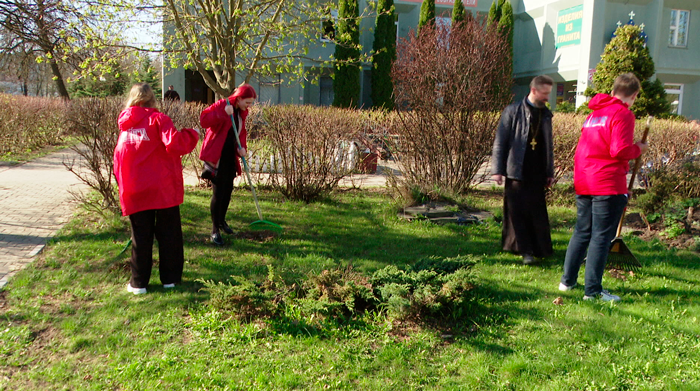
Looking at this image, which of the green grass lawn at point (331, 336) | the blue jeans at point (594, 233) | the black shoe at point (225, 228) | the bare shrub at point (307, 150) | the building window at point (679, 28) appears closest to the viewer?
the green grass lawn at point (331, 336)

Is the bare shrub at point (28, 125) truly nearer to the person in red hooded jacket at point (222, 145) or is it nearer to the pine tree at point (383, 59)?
the person in red hooded jacket at point (222, 145)

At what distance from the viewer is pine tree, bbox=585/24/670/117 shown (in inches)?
640

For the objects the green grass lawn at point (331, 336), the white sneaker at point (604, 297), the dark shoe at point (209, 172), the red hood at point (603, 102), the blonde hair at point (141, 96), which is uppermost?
the red hood at point (603, 102)

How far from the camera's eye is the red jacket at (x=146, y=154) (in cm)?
396

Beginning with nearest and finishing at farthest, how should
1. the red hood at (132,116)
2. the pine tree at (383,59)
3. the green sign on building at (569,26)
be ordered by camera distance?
1. the red hood at (132,116)
2. the pine tree at (383,59)
3. the green sign on building at (569,26)

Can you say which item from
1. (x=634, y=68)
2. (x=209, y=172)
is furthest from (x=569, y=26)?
(x=209, y=172)

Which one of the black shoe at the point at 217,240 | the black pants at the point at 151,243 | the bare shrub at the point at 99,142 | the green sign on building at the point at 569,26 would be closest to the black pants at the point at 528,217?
the black shoe at the point at 217,240

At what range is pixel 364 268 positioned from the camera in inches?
195

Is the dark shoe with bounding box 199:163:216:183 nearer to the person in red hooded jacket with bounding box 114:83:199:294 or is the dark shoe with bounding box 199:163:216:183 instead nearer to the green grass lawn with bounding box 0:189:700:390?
the green grass lawn with bounding box 0:189:700:390

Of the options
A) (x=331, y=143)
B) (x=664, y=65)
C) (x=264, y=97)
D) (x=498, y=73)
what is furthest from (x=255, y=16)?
(x=664, y=65)

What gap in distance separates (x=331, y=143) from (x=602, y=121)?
4.45 metres

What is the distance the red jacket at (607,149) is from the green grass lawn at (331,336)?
37.7 inches

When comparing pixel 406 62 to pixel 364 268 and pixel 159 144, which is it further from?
pixel 159 144

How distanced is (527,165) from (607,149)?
1.00 metres
